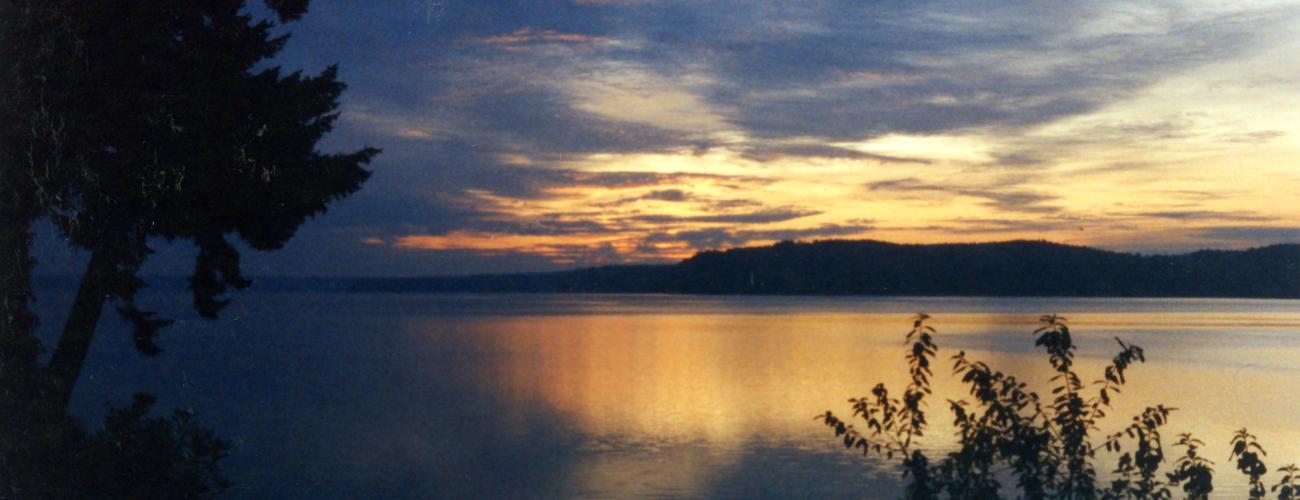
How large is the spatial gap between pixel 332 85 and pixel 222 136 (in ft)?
6.37

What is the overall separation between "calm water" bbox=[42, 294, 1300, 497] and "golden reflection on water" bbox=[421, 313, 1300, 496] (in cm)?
13

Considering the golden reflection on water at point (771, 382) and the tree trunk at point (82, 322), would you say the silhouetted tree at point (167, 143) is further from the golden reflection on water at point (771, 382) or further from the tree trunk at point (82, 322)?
the golden reflection on water at point (771, 382)

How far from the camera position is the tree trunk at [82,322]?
482 inches

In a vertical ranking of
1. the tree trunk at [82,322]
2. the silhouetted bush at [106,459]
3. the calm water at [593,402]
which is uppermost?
the tree trunk at [82,322]

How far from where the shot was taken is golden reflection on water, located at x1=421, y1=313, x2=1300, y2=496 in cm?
2431

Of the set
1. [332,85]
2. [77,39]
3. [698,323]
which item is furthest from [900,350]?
[77,39]

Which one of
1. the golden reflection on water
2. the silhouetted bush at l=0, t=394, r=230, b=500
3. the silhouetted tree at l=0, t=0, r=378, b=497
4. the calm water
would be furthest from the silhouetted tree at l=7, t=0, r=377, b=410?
the golden reflection on water

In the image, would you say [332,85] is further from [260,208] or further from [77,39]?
[77,39]

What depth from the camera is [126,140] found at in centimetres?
1167

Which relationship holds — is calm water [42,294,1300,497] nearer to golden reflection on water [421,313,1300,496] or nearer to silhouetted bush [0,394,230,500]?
golden reflection on water [421,313,1300,496]

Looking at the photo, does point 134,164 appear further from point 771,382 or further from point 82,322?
point 771,382

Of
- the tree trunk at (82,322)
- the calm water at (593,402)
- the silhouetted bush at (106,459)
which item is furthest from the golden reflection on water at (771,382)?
the tree trunk at (82,322)

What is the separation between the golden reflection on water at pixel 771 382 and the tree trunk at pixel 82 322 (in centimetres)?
968

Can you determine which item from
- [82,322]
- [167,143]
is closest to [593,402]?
[82,322]
